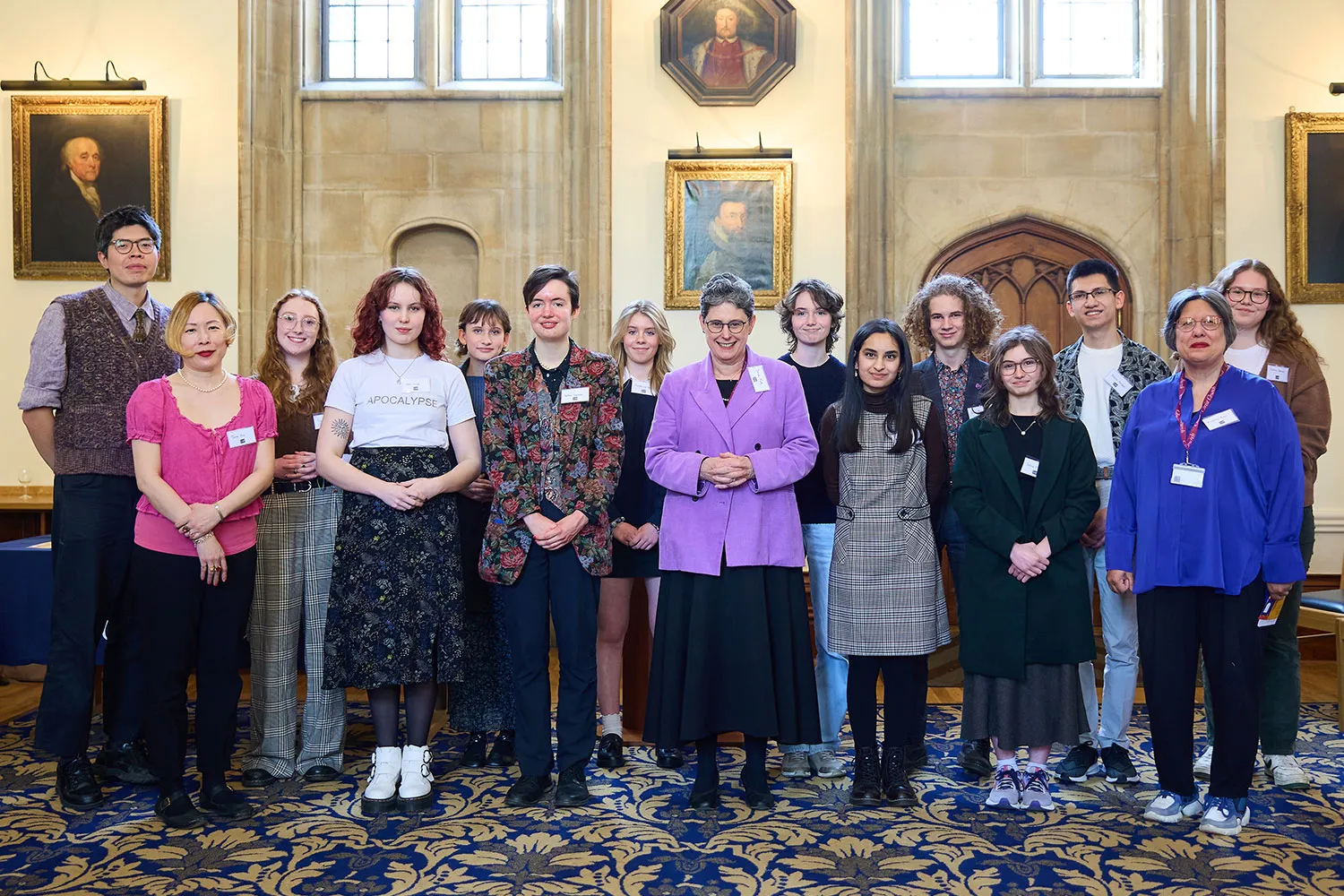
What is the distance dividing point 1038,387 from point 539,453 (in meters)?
1.62

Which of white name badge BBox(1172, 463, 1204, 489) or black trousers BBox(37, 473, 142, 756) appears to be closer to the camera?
white name badge BBox(1172, 463, 1204, 489)

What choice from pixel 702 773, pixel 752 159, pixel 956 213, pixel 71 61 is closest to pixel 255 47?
pixel 71 61

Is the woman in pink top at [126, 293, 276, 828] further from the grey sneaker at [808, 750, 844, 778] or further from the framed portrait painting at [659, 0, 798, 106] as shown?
the framed portrait painting at [659, 0, 798, 106]

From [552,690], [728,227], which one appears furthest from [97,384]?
[728,227]

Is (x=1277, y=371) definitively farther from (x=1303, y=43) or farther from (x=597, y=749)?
(x=1303, y=43)

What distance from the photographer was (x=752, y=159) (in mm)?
7035

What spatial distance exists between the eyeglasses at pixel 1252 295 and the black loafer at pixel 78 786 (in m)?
4.17

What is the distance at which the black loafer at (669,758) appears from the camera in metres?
3.65

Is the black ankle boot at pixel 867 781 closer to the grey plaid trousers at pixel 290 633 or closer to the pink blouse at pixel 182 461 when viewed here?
the grey plaid trousers at pixel 290 633

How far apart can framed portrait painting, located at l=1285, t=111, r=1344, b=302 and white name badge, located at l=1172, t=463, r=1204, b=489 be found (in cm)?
469

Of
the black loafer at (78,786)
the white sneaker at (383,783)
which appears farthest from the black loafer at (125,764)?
the white sneaker at (383,783)

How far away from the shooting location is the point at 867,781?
3.26 meters

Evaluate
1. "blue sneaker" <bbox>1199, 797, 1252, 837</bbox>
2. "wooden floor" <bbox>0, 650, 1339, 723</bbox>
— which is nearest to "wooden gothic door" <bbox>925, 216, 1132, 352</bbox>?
"wooden floor" <bbox>0, 650, 1339, 723</bbox>

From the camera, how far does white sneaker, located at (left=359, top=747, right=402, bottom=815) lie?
3.17 m
